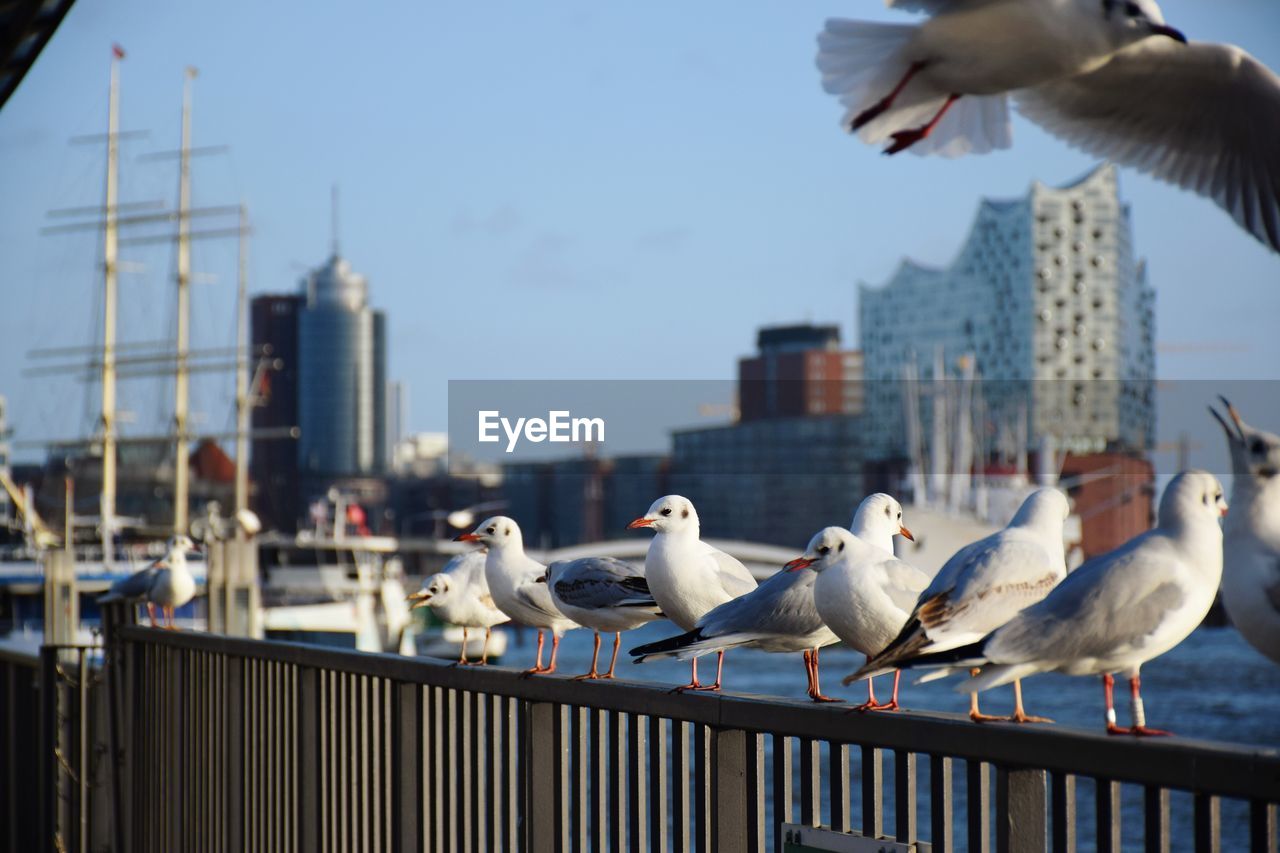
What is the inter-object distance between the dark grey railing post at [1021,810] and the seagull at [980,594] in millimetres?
A: 76

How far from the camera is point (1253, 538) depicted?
1844 mm

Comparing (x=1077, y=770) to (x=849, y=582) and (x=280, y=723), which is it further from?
(x=280, y=723)

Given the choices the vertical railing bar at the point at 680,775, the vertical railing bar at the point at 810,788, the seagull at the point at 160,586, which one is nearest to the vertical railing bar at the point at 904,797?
the vertical railing bar at the point at 810,788

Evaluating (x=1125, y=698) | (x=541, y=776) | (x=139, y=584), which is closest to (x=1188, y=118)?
(x=541, y=776)

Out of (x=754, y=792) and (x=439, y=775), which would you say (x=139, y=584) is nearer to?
(x=439, y=775)

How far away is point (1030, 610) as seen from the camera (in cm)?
197

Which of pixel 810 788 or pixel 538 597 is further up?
pixel 538 597

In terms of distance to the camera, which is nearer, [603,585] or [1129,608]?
[1129,608]

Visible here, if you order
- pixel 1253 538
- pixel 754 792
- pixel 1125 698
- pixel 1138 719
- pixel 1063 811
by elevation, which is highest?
pixel 1253 538

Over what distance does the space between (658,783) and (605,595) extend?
1.88 ft

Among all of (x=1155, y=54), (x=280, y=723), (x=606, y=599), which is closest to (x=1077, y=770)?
(x=606, y=599)

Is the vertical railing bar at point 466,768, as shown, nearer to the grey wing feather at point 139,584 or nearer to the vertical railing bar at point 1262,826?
the vertical railing bar at point 1262,826

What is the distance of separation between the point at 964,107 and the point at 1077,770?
81.8 inches

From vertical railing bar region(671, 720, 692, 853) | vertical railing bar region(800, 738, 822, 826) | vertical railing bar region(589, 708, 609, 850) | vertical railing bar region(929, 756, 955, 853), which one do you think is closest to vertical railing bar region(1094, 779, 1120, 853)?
vertical railing bar region(929, 756, 955, 853)
